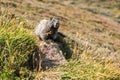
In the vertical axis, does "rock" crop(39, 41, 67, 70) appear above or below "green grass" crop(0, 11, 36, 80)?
below

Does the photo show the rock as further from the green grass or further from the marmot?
the green grass

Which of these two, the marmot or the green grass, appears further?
the marmot

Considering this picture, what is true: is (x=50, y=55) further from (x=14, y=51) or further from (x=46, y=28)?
(x=14, y=51)

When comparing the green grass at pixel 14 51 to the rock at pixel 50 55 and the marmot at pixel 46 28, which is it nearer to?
the rock at pixel 50 55

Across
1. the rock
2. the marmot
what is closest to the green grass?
the rock

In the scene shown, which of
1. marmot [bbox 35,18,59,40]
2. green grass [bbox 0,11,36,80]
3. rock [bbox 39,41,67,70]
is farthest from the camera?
marmot [bbox 35,18,59,40]

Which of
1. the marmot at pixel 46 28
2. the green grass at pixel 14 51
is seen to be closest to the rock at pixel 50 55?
the marmot at pixel 46 28

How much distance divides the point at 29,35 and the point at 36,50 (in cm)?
58

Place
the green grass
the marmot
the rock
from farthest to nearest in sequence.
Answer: the marmot → the rock → the green grass

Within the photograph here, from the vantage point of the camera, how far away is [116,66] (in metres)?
10.2

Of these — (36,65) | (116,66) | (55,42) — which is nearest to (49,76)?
(36,65)

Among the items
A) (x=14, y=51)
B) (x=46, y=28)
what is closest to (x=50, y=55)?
(x=46, y=28)

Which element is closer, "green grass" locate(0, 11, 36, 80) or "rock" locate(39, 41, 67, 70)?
"green grass" locate(0, 11, 36, 80)

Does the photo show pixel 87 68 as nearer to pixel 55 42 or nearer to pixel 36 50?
pixel 36 50
